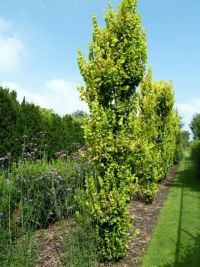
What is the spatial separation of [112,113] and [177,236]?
3.37m

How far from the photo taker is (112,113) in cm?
574

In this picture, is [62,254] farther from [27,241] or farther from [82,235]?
[27,241]

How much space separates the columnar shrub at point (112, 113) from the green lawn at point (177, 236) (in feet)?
2.69

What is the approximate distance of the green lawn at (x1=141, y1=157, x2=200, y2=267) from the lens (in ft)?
19.7

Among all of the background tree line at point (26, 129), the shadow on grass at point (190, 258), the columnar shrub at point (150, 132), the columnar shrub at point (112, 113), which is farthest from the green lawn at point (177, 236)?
the background tree line at point (26, 129)

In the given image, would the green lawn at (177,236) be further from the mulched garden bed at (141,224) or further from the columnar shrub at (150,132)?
the columnar shrub at (150,132)

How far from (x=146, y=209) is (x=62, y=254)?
4.61m

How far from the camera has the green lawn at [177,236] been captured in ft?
19.7

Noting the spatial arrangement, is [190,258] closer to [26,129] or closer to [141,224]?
[141,224]

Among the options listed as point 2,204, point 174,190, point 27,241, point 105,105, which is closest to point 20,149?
point 2,204

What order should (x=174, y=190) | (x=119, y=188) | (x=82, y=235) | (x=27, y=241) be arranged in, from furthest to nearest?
(x=174, y=190) → (x=119, y=188) → (x=82, y=235) → (x=27, y=241)

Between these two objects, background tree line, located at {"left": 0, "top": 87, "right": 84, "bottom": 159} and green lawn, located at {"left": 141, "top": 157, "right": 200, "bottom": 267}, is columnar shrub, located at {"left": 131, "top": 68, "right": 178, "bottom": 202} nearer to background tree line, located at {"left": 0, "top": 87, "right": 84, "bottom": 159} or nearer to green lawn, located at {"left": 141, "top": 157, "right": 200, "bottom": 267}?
green lawn, located at {"left": 141, "top": 157, "right": 200, "bottom": 267}

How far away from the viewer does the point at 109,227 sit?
5.55 metres

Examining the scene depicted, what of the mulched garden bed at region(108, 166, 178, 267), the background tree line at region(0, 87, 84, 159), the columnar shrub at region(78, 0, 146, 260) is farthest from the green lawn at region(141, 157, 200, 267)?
the background tree line at region(0, 87, 84, 159)
